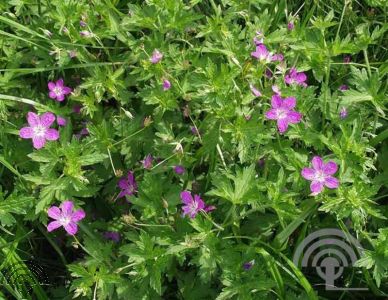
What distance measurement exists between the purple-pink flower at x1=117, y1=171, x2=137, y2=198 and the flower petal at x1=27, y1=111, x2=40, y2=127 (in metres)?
0.43

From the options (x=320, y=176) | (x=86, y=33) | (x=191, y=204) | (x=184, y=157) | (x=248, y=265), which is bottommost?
(x=248, y=265)

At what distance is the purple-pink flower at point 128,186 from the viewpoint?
8.54 feet

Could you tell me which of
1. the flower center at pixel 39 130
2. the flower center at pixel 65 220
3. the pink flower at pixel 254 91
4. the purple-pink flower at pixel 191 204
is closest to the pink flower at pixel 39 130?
the flower center at pixel 39 130

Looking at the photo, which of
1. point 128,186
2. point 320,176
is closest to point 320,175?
point 320,176

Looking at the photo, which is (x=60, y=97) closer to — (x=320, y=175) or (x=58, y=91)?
(x=58, y=91)

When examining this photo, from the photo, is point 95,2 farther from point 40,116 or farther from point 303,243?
point 303,243

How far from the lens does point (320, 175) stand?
2.26 metres

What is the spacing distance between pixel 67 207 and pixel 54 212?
0.06 meters

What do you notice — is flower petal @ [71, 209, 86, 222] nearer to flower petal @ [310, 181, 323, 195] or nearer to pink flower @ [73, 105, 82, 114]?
pink flower @ [73, 105, 82, 114]

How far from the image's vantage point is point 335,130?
2.76 meters

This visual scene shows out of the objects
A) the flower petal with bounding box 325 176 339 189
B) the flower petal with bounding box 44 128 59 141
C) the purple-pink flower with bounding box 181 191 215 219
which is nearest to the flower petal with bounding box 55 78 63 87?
the flower petal with bounding box 44 128 59 141

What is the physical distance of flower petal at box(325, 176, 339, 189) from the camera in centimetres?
221

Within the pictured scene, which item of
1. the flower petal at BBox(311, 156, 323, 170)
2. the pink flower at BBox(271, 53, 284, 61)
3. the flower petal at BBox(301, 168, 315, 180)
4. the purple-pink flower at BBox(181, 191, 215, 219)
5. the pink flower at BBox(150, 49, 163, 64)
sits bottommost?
the purple-pink flower at BBox(181, 191, 215, 219)

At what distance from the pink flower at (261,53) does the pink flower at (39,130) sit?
0.86 meters
